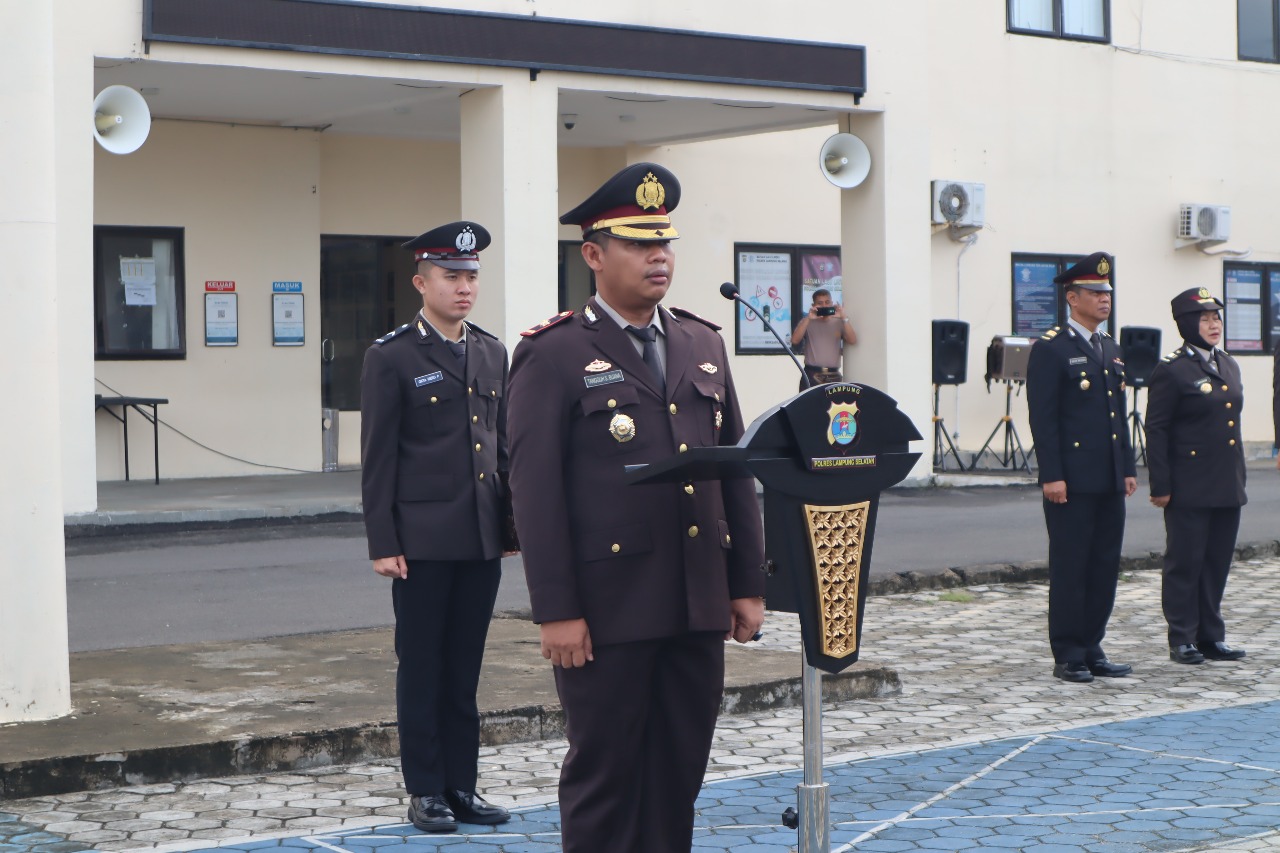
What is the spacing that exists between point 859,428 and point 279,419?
51.2ft

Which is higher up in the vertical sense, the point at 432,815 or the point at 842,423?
the point at 842,423

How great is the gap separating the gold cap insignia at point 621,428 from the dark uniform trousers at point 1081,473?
16.0 ft

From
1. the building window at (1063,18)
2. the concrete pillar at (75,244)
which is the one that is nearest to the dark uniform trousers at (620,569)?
the concrete pillar at (75,244)

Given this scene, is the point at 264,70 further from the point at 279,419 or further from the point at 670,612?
the point at 670,612

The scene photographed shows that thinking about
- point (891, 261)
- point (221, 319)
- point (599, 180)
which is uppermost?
point (599, 180)

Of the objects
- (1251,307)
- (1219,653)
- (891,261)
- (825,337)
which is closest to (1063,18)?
(1251,307)

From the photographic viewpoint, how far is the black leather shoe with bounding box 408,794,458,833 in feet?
18.8

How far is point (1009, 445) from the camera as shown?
72.7ft

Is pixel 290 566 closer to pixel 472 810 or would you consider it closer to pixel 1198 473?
pixel 1198 473

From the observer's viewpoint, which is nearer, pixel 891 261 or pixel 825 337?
pixel 891 261

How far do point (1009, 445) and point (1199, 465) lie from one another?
13.0m

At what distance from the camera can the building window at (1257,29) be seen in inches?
988

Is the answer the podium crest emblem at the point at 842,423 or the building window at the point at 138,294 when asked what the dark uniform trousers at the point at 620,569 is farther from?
the building window at the point at 138,294

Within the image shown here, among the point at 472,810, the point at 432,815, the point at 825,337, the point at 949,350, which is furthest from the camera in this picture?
the point at 949,350
